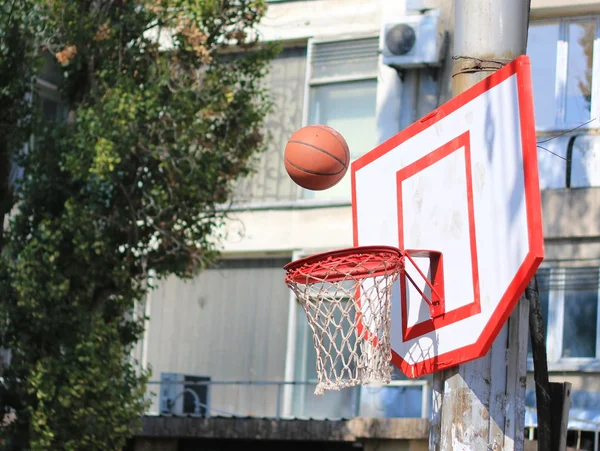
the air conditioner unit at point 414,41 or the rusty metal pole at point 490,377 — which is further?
the air conditioner unit at point 414,41

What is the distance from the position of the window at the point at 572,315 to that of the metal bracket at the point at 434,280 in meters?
10.0

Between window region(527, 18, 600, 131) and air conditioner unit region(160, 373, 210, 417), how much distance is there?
676 cm

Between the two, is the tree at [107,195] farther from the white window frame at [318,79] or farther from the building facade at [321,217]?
the white window frame at [318,79]

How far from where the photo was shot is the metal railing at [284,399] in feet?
56.6

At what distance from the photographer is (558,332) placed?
15.9 m

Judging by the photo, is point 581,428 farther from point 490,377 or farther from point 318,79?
point 490,377

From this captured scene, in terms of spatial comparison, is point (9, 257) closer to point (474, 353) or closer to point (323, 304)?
point (323, 304)

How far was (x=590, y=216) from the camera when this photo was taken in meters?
15.9

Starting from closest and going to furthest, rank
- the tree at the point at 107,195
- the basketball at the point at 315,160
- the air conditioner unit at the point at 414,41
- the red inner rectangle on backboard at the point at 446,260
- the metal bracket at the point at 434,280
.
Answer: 1. the red inner rectangle on backboard at the point at 446,260
2. the metal bracket at the point at 434,280
3. the basketball at the point at 315,160
4. the tree at the point at 107,195
5. the air conditioner unit at the point at 414,41

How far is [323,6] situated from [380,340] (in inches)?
538

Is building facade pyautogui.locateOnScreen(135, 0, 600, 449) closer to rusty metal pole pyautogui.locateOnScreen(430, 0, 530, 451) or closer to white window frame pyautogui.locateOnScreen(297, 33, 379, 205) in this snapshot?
white window frame pyautogui.locateOnScreen(297, 33, 379, 205)

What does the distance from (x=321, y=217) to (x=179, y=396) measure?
3620 millimetres

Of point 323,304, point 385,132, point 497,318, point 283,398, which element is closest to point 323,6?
point 385,132

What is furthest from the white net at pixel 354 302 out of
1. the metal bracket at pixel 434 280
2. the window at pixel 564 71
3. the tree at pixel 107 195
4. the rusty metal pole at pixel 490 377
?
the window at pixel 564 71
